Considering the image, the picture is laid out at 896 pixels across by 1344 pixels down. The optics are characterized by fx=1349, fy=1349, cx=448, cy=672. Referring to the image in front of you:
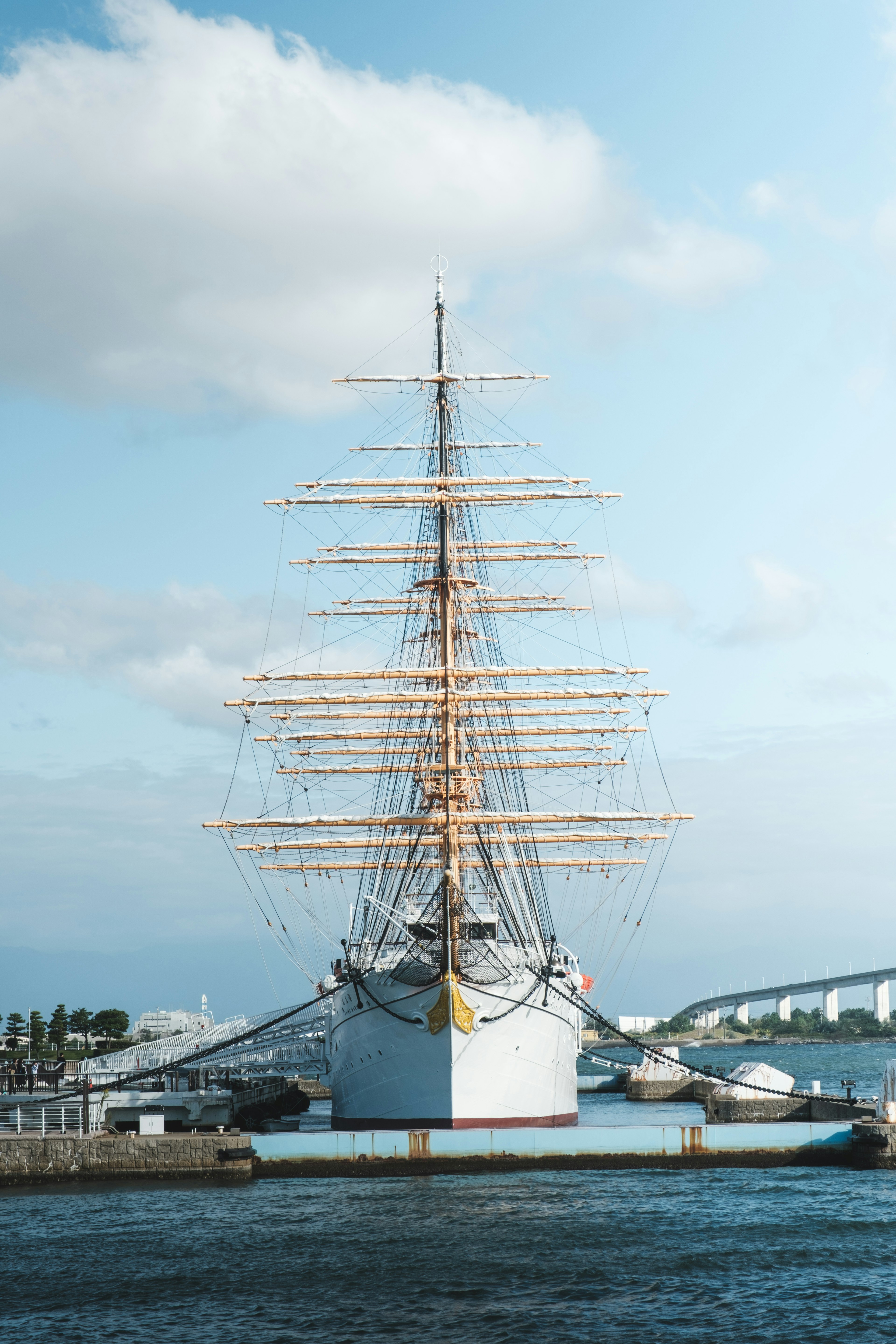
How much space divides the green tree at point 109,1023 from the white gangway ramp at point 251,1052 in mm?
12254

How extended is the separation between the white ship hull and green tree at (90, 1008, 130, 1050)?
51.9 meters

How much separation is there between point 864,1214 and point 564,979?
17867 mm

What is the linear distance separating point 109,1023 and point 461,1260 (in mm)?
72763

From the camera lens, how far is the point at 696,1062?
161 metres

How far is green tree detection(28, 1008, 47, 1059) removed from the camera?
3386 inches

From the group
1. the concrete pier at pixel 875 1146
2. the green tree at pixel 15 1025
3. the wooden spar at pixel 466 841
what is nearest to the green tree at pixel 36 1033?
the green tree at pixel 15 1025

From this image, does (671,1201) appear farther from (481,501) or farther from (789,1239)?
(481,501)

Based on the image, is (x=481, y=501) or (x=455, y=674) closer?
(x=455, y=674)

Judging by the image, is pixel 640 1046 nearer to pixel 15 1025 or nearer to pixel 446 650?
pixel 446 650

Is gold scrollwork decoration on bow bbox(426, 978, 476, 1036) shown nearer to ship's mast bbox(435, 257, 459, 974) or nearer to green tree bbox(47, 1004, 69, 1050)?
ship's mast bbox(435, 257, 459, 974)

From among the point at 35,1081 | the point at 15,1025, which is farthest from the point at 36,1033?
the point at 35,1081

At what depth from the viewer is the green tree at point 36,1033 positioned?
282 feet

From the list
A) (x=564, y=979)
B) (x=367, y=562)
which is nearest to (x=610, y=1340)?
(x=564, y=979)

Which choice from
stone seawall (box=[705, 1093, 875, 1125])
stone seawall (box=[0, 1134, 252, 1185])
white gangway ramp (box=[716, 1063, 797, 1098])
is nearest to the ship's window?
stone seawall (box=[0, 1134, 252, 1185])
